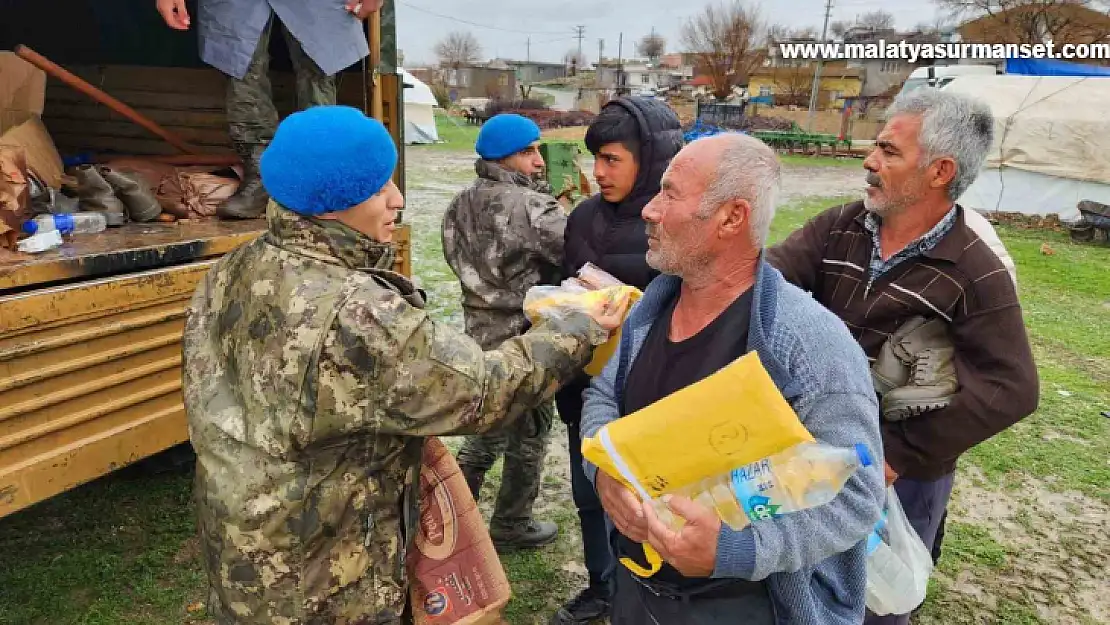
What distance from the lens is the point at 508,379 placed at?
1.81 metres

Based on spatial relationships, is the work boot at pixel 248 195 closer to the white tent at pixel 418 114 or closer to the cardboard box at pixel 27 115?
the cardboard box at pixel 27 115

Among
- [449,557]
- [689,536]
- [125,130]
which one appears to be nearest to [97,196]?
[125,130]

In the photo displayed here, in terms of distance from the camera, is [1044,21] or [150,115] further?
[1044,21]

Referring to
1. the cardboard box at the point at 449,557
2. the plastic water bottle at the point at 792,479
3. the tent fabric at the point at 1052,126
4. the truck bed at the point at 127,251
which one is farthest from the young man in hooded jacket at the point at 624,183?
the tent fabric at the point at 1052,126

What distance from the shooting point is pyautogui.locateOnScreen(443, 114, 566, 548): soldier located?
3.02 metres

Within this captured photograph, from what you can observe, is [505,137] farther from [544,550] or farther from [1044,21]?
[1044,21]

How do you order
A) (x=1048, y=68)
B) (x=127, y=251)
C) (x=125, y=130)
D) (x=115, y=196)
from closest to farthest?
1. (x=127, y=251)
2. (x=115, y=196)
3. (x=125, y=130)
4. (x=1048, y=68)

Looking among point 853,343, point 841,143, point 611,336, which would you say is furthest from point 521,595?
point 841,143

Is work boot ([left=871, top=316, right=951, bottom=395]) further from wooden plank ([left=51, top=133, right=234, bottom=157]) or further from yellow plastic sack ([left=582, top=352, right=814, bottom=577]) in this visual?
wooden plank ([left=51, top=133, right=234, bottom=157])

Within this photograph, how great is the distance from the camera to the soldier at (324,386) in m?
1.63

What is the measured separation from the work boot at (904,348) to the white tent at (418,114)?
2408 centimetres

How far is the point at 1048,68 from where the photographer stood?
49.8 ft

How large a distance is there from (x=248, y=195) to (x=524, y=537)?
6.95ft

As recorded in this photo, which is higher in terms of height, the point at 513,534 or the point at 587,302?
the point at 587,302
